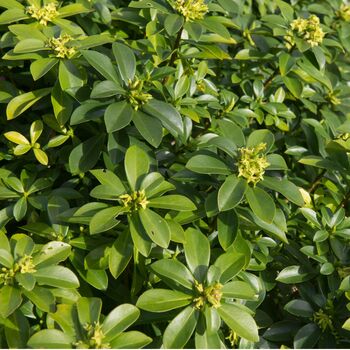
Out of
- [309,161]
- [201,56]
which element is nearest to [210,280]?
[309,161]

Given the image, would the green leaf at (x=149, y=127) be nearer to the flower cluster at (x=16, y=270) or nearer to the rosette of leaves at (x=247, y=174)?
the rosette of leaves at (x=247, y=174)

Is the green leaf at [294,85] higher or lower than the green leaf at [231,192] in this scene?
higher

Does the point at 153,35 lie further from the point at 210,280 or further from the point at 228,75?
the point at 210,280

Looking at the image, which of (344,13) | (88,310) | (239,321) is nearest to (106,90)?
(88,310)

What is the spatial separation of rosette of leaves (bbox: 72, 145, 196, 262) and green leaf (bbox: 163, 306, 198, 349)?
21 centimetres

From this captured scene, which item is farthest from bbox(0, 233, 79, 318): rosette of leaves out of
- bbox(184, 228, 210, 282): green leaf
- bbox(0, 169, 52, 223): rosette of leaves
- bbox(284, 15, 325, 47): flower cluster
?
bbox(284, 15, 325, 47): flower cluster

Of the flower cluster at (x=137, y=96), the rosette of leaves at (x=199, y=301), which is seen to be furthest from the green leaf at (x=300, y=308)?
the flower cluster at (x=137, y=96)

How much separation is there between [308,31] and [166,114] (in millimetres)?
856

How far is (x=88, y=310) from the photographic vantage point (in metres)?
1.54

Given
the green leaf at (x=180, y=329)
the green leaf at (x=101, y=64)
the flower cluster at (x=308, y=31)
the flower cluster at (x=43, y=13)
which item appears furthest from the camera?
the flower cluster at (x=308, y=31)

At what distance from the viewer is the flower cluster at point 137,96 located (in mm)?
1818

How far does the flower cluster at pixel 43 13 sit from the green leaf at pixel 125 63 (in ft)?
1.31

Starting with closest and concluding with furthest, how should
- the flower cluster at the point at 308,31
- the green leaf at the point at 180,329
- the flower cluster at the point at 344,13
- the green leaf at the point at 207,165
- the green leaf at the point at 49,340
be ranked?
the green leaf at the point at 49,340, the green leaf at the point at 180,329, the green leaf at the point at 207,165, the flower cluster at the point at 308,31, the flower cluster at the point at 344,13

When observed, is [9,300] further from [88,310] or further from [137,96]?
[137,96]
